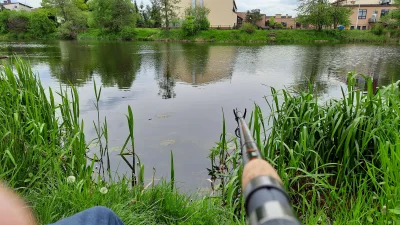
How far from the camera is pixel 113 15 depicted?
5081cm

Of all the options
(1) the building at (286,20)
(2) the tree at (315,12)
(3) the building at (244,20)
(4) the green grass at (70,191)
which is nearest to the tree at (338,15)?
(2) the tree at (315,12)

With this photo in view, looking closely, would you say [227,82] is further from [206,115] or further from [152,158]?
[152,158]

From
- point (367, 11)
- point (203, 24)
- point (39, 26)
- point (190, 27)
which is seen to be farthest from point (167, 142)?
point (367, 11)

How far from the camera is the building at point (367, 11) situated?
5716 centimetres

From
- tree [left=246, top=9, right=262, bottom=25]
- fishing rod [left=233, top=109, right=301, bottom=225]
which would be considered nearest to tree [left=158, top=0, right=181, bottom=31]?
tree [left=246, top=9, right=262, bottom=25]

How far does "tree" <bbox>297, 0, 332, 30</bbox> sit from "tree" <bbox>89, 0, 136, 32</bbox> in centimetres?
3182

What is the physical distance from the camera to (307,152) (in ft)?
12.2

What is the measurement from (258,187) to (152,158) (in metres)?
4.82

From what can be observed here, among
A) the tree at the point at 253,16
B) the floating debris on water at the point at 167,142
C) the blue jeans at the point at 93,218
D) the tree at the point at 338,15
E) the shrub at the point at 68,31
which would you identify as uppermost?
the tree at the point at 253,16

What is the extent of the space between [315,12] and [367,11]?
16302 mm

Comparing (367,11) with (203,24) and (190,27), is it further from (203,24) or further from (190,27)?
(190,27)

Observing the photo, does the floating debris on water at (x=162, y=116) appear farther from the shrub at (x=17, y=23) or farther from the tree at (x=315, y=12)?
the shrub at (x=17, y=23)

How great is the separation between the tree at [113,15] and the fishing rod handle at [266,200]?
52.2 meters

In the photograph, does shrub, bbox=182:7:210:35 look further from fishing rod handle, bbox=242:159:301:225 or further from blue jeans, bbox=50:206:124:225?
fishing rod handle, bbox=242:159:301:225
